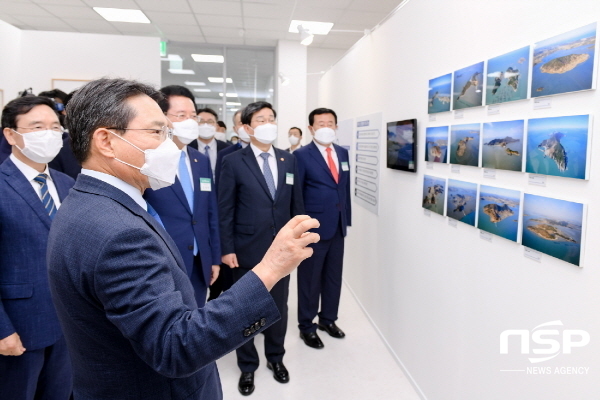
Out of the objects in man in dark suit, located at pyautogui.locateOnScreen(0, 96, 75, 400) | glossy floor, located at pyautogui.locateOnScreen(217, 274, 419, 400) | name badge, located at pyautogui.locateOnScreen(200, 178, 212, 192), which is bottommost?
glossy floor, located at pyautogui.locateOnScreen(217, 274, 419, 400)

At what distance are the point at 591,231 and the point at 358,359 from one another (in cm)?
215

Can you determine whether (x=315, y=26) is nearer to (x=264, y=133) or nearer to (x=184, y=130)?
(x=264, y=133)

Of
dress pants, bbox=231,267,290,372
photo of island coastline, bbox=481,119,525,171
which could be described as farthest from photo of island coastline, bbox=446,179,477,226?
dress pants, bbox=231,267,290,372

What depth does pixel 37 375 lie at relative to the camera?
71.3 inches

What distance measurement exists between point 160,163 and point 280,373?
7.16ft

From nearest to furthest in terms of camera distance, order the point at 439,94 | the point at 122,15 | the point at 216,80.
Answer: the point at 439,94 → the point at 122,15 → the point at 216,80

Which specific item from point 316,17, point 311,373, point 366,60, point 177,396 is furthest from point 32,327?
point 316,17

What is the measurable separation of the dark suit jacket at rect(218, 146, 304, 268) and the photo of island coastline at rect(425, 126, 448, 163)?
1.06 m

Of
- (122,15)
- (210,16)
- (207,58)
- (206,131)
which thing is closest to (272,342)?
(206,131)

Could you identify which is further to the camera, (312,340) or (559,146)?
(312,340)

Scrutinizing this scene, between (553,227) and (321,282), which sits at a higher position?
(553,227)

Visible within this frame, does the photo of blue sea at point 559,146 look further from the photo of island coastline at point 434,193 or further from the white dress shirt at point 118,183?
the white dress shirt at point 118,183

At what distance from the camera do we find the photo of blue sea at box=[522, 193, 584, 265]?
1400mm

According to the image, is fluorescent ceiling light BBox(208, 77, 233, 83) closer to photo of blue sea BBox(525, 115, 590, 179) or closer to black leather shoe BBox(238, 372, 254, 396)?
black leather shoe BBox(238, 372, 254, 396)
